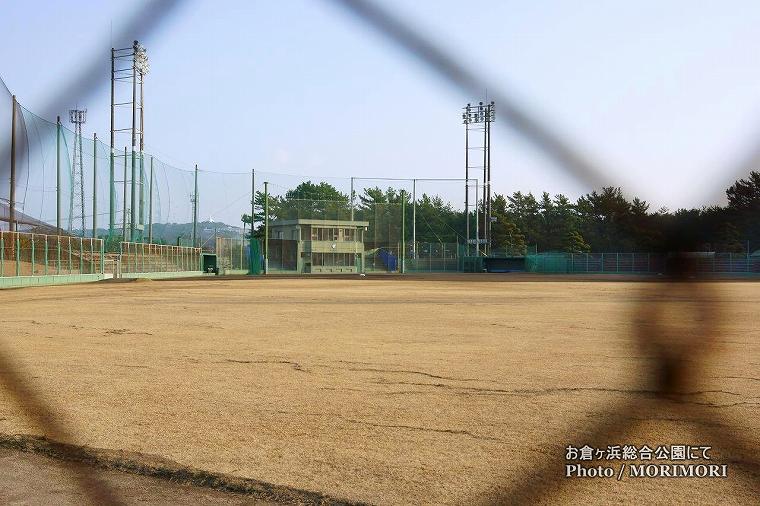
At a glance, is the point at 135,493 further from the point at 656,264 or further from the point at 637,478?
the point at 656,264

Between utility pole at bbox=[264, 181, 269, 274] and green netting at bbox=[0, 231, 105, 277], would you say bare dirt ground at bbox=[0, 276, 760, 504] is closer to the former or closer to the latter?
green netting at bbox=[0, 231, 105, 277]

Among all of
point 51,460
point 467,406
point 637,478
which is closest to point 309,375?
point 467,406

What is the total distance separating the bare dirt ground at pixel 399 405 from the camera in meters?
2.15

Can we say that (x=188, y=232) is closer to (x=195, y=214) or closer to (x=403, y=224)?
(x=195, y=214)

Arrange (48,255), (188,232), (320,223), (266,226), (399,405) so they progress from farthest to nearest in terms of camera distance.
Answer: (320,223)
(266,226)
(188,232)
(48,255)
(399,405)

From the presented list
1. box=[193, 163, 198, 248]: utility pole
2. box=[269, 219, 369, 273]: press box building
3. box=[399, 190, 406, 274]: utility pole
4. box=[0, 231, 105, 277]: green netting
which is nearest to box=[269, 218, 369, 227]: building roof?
box=[269, 219, 369, 273]: press box building

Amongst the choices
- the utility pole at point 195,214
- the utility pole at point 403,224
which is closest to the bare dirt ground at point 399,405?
the utility pole at point 195,214

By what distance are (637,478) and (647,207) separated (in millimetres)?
1687

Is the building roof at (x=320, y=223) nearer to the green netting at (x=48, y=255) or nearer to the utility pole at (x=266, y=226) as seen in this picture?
the utility pole at (x=266, y=226)

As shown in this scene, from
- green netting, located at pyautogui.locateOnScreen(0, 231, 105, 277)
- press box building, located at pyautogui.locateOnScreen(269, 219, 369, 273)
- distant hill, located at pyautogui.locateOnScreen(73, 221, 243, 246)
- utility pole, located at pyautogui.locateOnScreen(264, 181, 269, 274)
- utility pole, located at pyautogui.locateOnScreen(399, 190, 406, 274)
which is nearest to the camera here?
green netting, located at pyautogui.locateOnScreen(0, 231, 105, 277)

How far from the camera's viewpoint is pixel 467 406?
11.0ft

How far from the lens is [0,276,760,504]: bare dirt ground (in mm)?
2146

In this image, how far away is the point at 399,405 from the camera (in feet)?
11.1

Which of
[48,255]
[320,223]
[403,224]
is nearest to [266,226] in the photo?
[320,223]
